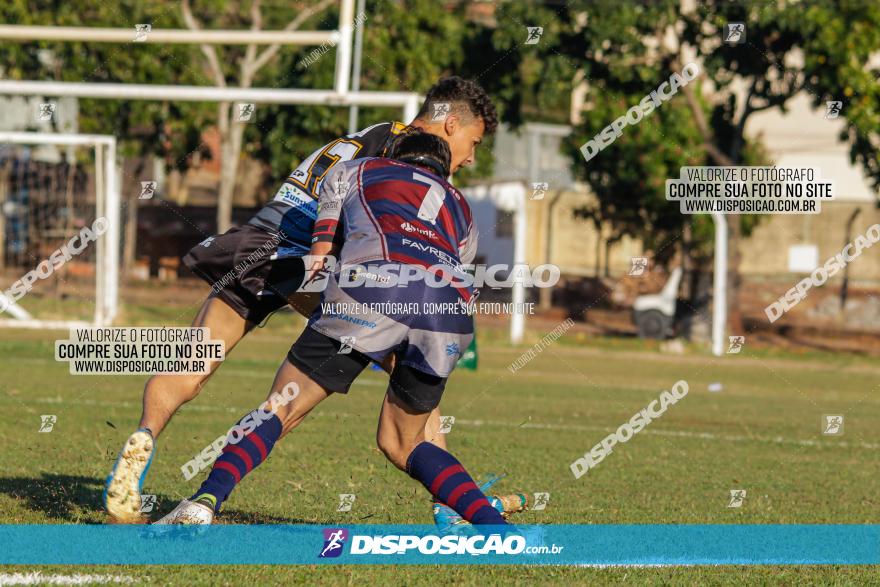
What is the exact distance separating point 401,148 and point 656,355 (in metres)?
17.3

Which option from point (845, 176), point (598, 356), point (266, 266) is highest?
point (845, 176)

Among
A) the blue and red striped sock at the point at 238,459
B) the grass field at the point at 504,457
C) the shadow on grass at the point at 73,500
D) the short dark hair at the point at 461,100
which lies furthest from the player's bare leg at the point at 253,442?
the short dark hair at the point at 461,100

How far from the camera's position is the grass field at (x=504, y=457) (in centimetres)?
514

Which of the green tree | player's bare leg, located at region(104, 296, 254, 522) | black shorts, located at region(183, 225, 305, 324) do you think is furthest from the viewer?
the green tree

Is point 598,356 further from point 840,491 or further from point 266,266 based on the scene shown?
point 266,266

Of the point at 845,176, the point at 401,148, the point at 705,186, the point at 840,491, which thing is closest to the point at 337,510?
the point at 401,148

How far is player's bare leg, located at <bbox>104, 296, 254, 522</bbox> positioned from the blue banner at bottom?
0.27 meters

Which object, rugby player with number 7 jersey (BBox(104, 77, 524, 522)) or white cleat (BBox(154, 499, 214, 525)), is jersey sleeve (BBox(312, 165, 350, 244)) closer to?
rugby player with number 7 jersey (BBox(104, 77, 524, 522))

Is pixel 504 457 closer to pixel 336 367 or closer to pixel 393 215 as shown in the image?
pixel 336 367

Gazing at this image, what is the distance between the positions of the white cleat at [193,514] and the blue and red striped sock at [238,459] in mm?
45

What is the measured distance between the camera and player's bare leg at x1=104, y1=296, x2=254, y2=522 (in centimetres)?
529

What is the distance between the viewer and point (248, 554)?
16.0ft

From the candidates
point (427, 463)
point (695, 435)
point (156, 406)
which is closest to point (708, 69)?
point (695, 435)

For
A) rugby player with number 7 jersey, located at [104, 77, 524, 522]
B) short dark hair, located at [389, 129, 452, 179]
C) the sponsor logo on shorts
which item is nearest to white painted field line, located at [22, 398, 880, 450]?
rugby player with number 7 jersey, located at [104, 77, 524, 522]
